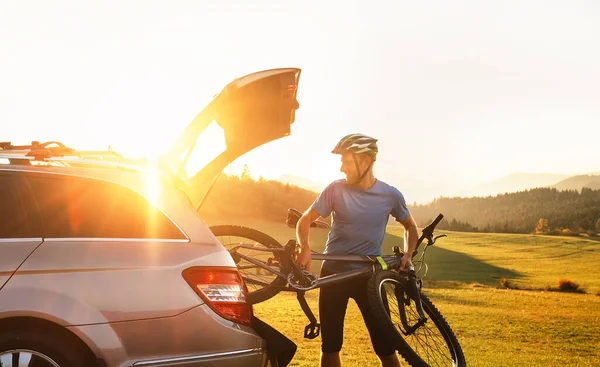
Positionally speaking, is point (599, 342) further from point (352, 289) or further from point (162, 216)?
point (162, 216)

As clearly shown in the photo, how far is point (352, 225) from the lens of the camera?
601cm

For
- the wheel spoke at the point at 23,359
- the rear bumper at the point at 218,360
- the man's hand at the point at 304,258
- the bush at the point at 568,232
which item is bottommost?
the rear bumper at the point at 218,360

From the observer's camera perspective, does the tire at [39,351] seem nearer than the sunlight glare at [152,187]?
Yes

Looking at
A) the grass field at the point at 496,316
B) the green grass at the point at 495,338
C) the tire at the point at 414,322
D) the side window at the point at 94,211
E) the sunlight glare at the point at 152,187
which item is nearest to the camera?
the side window at the point at 94,211

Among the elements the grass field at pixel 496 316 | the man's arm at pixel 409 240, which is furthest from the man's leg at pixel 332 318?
the grass field at pixel 496 316

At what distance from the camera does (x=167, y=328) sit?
3.65 meters

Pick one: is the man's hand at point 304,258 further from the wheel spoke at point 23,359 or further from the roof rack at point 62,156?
the wheel spoke at point 23,359

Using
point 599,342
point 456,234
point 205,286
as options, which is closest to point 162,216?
point 205,286

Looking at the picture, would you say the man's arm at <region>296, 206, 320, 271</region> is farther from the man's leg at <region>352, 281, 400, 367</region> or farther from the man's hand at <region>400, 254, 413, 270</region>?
the man's hand at <region>400, 254, 413, 270</region>

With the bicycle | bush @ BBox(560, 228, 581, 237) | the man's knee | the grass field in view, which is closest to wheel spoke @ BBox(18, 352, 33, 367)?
the bicycle

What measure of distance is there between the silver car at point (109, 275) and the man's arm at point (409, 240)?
236 cm

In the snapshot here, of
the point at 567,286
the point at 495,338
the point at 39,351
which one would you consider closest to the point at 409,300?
the point at 39,351

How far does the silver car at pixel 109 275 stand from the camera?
352 cm

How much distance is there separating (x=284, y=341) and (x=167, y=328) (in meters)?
0.78
